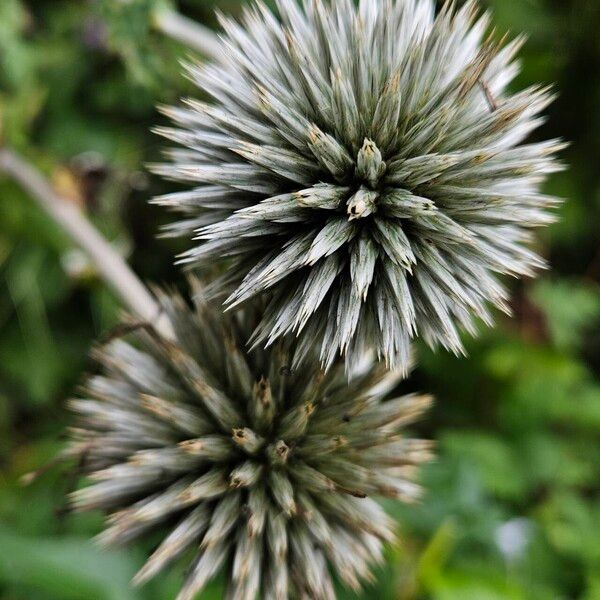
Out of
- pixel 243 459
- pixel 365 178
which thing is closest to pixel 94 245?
pixel 243 459

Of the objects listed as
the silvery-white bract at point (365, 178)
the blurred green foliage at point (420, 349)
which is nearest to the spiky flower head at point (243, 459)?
the silvery-white bract at point (365, 178)

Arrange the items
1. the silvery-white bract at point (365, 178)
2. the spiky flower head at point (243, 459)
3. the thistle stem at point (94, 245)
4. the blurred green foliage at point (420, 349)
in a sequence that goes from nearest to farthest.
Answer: the silvery-white bract at point (365, 178), the spiky flower head at point (243, 459), the thistle stem at point (94, 245), the blurred green foliage at point (420, 349)

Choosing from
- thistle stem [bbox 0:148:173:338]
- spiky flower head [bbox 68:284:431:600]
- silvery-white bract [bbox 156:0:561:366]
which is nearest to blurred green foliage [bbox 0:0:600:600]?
thistle stem [bbox 0:148:173:338]

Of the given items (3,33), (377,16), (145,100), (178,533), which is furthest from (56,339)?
(377,16)

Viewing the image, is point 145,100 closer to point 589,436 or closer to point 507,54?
point 507,54

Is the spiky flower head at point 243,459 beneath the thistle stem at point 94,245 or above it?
beneath

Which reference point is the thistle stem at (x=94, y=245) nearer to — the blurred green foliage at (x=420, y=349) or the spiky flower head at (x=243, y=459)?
the blurred green foliage at (x=420, y=349)
